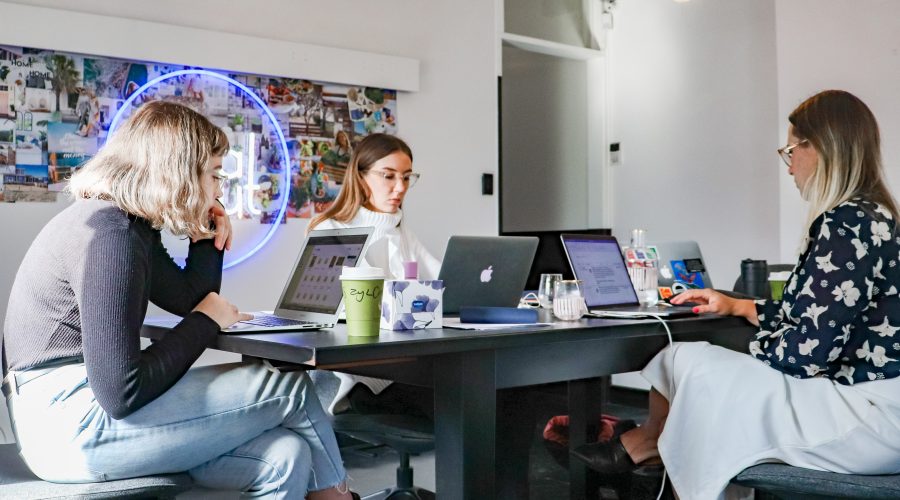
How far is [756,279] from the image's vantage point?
2.98 meters

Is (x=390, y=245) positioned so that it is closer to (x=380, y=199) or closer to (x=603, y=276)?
(x=380, y=199)

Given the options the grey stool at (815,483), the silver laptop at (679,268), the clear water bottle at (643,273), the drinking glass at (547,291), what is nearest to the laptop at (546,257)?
the silver laptop at (679,268)

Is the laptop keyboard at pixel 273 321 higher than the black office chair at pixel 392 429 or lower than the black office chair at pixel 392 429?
higher

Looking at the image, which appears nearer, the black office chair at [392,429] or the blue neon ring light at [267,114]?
the black office chair at [392,429]

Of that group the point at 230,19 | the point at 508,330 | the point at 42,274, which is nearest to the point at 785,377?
the point at 508,330

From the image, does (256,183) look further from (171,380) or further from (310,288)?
(171,380)

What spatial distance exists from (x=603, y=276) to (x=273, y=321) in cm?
102

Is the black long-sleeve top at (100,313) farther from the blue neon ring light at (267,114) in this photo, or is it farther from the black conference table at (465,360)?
the blue neon ring light at (267,114)

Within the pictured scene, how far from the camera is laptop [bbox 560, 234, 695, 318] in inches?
98.3

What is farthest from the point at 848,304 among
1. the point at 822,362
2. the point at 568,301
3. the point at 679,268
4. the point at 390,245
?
the point at 390,245

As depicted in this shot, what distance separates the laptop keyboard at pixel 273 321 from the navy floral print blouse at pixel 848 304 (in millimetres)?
1109

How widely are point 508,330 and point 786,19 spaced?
2997 millimetres

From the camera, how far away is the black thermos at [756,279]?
9.77 feet

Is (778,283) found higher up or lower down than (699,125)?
lower down
